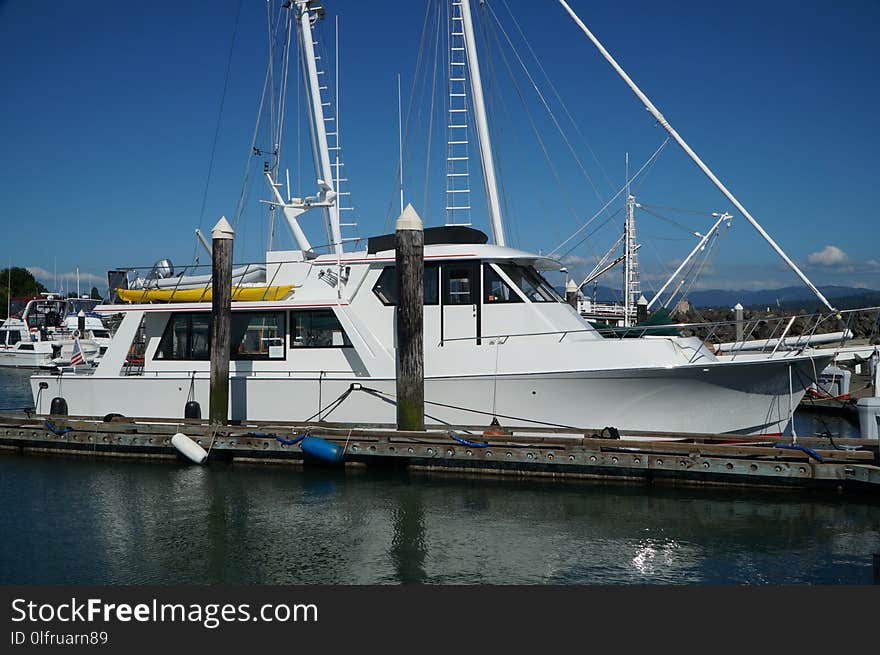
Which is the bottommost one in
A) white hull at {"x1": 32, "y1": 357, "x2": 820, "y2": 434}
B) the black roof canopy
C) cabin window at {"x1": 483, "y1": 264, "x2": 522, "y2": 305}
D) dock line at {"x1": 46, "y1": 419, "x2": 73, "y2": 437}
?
dock line at {"x1": 46, "y1": 419, "x2": 73, "y2": 437}

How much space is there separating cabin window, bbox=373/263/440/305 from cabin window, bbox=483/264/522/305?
0.88 meters

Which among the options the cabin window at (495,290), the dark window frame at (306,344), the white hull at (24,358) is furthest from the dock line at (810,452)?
the white hull at (24,358)

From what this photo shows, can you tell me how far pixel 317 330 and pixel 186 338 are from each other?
9.60 ft

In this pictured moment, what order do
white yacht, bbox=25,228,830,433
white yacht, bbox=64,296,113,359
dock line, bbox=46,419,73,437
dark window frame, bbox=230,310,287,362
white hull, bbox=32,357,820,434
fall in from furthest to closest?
white yacht, bbox=64,296,113,359
dark window frame, bbox=230,310,287,362
dock line, bbox=46,419,73,437
white yacht, bbox=25,228,830,433
white hull, bbox=32,357,820,434

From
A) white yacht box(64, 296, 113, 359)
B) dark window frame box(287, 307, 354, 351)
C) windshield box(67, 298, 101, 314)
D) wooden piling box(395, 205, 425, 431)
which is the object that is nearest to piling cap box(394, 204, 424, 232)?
wooden piling box(395, 205, 425, 431)

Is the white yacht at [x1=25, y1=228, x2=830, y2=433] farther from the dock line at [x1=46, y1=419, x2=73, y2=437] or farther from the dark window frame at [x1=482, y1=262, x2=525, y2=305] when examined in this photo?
the dock line at [x1=46, y1=419, x2=73, y2=437]

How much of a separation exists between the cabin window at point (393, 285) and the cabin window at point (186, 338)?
144 inches

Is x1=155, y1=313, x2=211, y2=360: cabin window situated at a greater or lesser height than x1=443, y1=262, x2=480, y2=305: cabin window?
lesser

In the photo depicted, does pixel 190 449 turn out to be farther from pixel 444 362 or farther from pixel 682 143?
pixel 682 143

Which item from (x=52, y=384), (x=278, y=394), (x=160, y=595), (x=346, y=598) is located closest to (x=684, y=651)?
(x=346, y=598)

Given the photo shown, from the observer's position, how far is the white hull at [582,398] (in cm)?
1202

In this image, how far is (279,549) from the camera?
351 inches

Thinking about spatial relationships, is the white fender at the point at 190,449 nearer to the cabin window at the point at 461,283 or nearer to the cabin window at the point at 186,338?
the cabin window at the point at 186,338

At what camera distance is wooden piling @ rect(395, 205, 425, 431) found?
1203 centimetres
